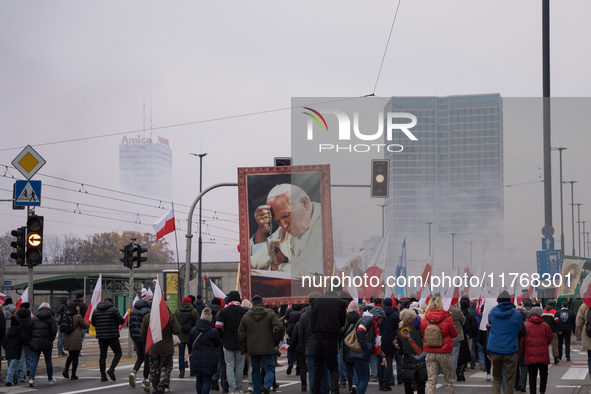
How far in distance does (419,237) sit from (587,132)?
166 inches

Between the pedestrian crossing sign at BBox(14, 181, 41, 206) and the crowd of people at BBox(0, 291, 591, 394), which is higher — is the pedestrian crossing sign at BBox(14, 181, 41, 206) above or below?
above

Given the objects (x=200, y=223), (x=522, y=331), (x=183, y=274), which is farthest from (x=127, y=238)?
(x=522, y=331)

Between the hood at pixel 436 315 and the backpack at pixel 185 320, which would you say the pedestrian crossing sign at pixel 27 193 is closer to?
the backpack at pixel 185 320

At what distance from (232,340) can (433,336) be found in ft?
12.3

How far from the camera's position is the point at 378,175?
17.3 m

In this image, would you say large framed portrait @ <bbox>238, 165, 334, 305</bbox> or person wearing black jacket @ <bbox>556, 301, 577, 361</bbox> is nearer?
large framed portrait @ <bbox>238, 165, 334, 305</bbox>

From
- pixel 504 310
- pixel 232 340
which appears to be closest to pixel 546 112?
pixel 504 310

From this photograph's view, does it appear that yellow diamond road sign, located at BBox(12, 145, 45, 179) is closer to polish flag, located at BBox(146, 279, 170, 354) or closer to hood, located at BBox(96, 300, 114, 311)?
hood, located at BBox(96, 300, 114, 311)

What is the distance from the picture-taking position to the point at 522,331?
11352mm

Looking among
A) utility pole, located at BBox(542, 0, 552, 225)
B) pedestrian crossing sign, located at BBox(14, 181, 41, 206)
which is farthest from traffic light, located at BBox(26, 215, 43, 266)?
utility pole, located at BBox(542, 0, 552, 225)

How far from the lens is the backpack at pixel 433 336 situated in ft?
35.1

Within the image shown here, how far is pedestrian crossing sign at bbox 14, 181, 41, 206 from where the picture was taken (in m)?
16.5

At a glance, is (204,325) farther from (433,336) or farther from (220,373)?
(433,336)

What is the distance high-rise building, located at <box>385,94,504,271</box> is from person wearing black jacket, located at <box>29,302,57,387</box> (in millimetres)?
8108
